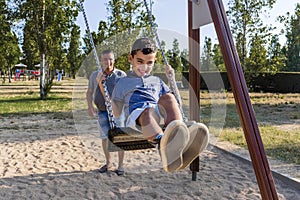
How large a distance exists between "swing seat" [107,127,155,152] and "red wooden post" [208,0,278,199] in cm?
79

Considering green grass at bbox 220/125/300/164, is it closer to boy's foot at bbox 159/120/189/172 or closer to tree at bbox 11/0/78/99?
boy's foot at bbox 159/120/189/172

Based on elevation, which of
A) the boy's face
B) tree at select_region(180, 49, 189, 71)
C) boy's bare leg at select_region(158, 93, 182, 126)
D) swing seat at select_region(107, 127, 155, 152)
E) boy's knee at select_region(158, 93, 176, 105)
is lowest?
swing seat at select_region(107, 127, 155, 152)

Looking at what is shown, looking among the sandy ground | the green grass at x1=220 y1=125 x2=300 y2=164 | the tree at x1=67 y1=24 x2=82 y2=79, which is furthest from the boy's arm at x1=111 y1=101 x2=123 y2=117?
the tree at x1=67 y1=24 x2=82 y2=79

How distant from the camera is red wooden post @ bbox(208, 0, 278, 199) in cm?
211

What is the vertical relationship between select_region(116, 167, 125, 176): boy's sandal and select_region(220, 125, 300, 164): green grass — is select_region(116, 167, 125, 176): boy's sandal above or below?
below

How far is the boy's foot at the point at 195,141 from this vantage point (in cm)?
234

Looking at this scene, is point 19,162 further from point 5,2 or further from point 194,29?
point 5,2

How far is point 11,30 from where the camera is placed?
524 inches

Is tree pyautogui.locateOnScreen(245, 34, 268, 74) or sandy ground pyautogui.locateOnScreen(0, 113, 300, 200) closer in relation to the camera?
sandy ground pyautogui.locateOnScreen(0, 113, 300, 200)

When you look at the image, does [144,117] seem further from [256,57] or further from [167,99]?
[256,57]

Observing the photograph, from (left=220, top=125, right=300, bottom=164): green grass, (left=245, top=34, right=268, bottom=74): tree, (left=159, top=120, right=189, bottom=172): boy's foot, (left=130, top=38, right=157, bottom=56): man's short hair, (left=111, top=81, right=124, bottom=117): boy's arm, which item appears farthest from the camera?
(left=245, top=34, right=268, bottom=74): tree

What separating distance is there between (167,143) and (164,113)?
279 mm

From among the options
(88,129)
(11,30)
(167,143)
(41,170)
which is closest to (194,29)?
(167,143)

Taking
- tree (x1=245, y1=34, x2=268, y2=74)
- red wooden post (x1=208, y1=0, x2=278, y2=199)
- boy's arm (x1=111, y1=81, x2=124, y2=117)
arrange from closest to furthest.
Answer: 1. red wooden post (x1=208, y1=0, x2=278, y2=199)
2. boy's arm (x1=111, y1=81, x2=124, y2=117)
3. tree (x1=245, y1=34, x2=268, y2=74)
